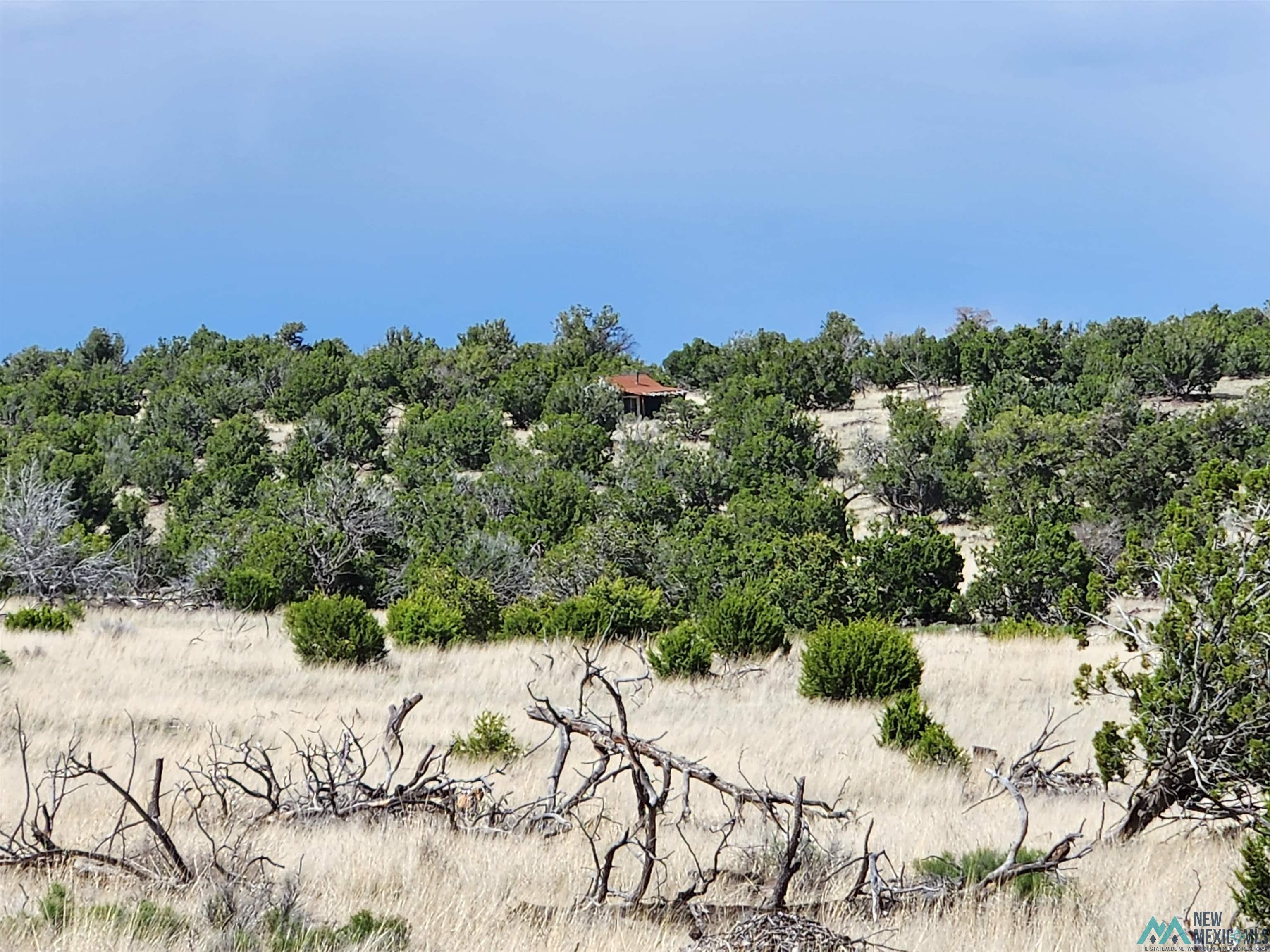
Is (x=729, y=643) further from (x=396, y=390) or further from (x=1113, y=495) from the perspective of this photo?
(x=396, y=390)

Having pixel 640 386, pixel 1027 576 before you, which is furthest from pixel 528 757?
pixel 640 386

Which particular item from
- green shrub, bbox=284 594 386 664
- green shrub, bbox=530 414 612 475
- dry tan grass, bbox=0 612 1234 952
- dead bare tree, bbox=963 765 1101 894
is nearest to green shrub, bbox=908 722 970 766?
dry tan grass, bbox=0 612 1234 952

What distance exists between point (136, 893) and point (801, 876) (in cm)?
309

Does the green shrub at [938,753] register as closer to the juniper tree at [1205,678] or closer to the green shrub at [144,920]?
the juniper tree at [1205,678]

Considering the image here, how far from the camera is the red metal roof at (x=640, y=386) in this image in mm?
61281

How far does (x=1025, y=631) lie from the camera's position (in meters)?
20.7

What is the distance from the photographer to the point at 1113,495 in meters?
33.5

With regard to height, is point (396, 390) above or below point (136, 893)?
above

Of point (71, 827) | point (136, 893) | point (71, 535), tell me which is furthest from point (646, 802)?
point (71, 535)

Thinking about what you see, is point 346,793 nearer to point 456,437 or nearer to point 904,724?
point 904,724

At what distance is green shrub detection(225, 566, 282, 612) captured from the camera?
24.6 metres

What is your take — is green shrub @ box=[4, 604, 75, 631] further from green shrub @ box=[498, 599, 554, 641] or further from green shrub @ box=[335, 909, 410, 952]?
green shrub @ box=[335, 909, 410, 952]

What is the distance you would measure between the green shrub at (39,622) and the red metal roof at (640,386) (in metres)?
43.5

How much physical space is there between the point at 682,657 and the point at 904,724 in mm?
5031
